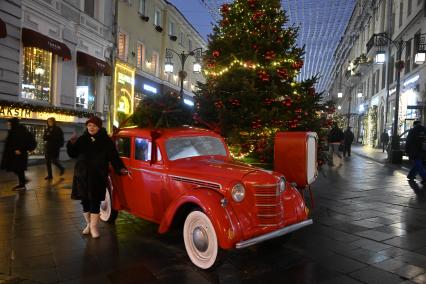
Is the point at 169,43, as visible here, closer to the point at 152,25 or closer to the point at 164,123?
the point at 152,25

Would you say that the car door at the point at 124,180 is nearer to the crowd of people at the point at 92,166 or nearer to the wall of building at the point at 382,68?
the crowd of people at the point at 92,166

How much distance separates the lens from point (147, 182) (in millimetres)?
5762

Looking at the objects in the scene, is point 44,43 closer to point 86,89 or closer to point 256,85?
point 86,89

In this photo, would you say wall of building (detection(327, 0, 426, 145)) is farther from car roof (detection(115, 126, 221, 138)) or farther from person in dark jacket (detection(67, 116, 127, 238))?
person in dark jacket (detection(67, 116, 127, 238))

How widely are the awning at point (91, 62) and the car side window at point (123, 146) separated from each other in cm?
1275

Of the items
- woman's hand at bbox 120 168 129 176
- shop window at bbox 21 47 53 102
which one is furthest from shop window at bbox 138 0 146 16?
woman's hand at bbox 120 168 129 176

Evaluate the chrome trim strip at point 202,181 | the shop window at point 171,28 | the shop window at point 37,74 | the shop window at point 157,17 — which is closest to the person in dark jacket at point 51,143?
the shop window at point 37,74

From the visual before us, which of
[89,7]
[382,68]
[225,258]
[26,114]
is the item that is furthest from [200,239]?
[382,68]

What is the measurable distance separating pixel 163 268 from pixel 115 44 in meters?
19.3

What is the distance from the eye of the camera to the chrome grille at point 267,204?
15.8ft

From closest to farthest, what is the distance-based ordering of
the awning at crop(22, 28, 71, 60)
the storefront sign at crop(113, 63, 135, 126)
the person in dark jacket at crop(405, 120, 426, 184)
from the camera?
the person in dark jacket at crop(405, 120, 426, 184)
the awning at crop(22, 28, 71, 60)
the storefront sign at crop(113, 63, 135, 126)

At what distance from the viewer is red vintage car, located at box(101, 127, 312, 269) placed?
4.60 m

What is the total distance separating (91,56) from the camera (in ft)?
61.5

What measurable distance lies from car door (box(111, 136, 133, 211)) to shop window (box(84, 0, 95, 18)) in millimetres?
15237
